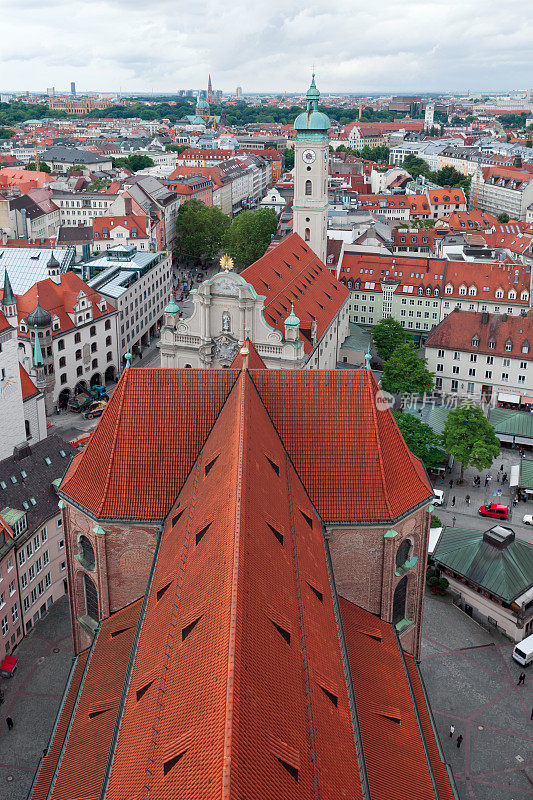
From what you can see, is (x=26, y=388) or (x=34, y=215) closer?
(x=26, y=388)

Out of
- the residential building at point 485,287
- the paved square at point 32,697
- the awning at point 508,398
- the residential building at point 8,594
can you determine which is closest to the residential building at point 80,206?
the residential building at point 485,287

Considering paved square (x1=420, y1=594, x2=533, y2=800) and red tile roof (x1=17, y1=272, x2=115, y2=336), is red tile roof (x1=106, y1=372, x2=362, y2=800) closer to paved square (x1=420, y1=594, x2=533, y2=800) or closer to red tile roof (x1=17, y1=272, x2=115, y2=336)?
paved square (x1=420, y1=594, x2=533, y2=800)

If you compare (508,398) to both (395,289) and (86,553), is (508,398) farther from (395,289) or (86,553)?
(86,553)

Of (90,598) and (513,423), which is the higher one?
(90,598)

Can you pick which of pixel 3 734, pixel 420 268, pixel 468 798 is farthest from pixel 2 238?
pixel 468 798

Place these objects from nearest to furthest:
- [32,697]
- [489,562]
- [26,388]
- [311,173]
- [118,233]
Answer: [32,697] < [489,562] < [26,388] < [311,173] < [118,233]

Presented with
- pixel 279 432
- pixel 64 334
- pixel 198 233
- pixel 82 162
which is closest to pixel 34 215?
pixel 198 233

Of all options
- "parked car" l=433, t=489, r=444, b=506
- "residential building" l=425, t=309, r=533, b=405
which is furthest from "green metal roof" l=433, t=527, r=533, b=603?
"residential building" l=425, t=309, r=533, b=405
